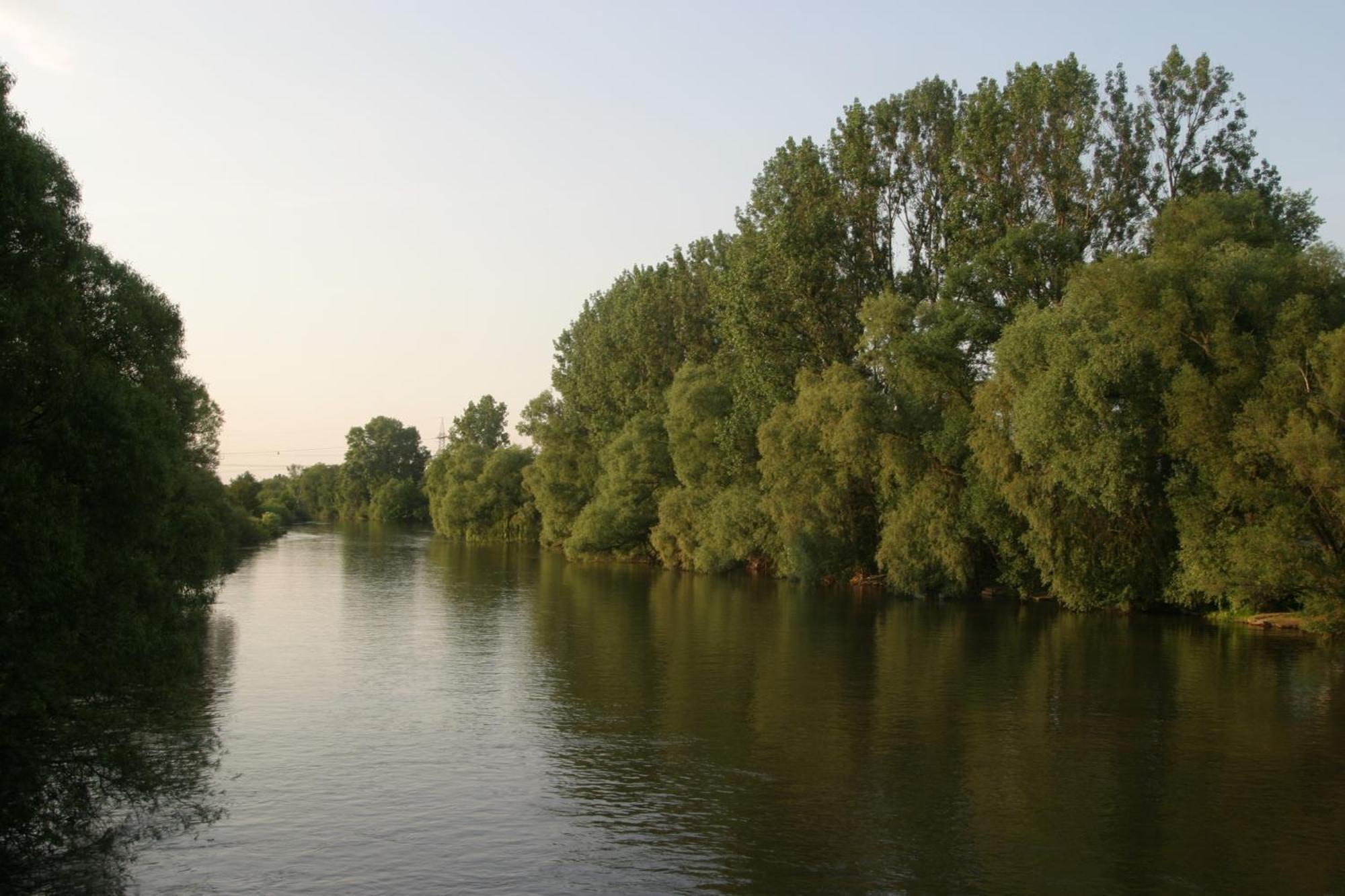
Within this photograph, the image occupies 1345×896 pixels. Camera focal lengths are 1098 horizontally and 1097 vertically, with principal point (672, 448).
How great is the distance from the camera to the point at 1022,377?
4762cm

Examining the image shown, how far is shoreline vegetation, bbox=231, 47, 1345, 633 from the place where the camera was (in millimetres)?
41906

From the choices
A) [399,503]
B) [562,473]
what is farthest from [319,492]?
[562,473]

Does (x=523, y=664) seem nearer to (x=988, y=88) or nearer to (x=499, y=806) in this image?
(x=499, y=806)

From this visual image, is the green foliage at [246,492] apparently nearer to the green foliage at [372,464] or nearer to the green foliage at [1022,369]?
the green foliage at [372,464]

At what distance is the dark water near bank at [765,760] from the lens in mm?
17609

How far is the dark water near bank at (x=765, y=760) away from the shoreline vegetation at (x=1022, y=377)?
5.06 m

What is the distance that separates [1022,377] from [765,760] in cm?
2882

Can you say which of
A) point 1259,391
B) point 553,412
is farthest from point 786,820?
point 553,412

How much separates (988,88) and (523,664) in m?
40.0

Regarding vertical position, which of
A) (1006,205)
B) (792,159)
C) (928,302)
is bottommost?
(928,302)

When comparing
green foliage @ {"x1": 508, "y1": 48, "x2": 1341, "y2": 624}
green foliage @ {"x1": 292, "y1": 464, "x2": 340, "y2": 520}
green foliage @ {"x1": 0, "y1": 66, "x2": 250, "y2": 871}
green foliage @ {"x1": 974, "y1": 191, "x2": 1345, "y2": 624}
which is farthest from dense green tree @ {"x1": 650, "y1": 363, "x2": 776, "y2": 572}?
green foliage @ {"x1": 292, "y1": 464, "x2": 340, "y2": 520}

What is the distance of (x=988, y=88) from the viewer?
57469mm

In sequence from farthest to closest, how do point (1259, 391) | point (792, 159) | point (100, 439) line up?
point (792, 159)
point (1259, 391)
point (100, 439)

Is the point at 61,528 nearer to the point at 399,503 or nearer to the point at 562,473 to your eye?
the point at 562,473
